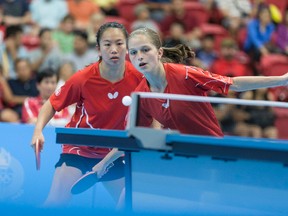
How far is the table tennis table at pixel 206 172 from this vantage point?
2.93m

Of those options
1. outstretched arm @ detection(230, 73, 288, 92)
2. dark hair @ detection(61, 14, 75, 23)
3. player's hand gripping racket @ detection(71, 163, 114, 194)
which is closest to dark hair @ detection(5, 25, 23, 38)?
dark hair @ detection(61, 14, 75, 23)

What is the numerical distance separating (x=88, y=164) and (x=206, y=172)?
1.65 meters

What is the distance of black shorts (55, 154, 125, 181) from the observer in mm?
4387

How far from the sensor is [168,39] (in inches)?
398

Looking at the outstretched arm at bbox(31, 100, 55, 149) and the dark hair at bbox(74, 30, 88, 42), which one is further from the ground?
the dark hair at bbox(74, 30, 88, 42)

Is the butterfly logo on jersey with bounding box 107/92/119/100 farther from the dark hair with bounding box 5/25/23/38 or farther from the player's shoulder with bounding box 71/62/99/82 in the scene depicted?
the dark hair with bounding box 5/25/23/38

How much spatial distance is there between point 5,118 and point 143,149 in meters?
5.20

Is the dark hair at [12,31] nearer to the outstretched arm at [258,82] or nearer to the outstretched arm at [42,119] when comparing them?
the outstretched arm at [42,119]

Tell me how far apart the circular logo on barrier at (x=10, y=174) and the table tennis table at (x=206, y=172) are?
2.36 ft

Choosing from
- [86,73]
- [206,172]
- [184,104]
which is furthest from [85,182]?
[206,172]

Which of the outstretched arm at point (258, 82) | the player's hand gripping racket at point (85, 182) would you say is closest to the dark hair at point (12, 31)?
the player's hand gripping racket at point (85, 182)

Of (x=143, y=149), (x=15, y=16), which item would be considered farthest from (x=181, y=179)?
(x=15, y=16)

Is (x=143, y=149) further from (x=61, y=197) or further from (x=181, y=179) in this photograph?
(x=61, y=197)

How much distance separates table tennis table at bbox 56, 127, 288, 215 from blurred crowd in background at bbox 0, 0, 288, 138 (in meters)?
5.02
